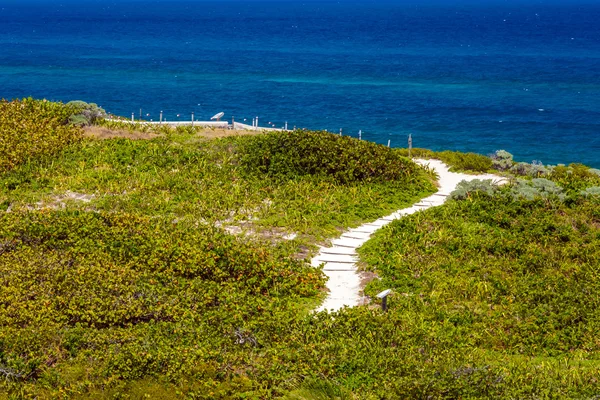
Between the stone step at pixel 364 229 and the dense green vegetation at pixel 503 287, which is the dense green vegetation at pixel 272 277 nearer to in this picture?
the dense green vegetation at pixel 503 287

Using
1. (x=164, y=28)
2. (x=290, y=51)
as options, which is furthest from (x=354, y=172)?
(x=164, y=28)

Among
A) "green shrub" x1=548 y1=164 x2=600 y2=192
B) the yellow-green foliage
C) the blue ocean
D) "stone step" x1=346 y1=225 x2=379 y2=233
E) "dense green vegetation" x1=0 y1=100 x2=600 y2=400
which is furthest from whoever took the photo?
the blue ocean

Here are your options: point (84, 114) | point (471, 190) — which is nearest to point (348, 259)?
point (471, 190)

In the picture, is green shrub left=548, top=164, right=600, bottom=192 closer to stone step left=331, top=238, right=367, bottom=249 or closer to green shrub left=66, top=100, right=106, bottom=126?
stone step left=331, top=238, right=367, bottom=249

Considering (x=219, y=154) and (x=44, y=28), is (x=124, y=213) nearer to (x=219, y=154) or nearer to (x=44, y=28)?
(x=219, y=154)

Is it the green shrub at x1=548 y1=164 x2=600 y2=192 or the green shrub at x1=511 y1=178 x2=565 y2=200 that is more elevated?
the green shrub at x1=511 y1=178 x2=565 y2=200

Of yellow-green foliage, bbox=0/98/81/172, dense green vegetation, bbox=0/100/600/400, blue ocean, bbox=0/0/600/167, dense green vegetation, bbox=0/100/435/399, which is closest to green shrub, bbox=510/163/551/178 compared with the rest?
dense green vegetation, bbox=0/100/600/400
